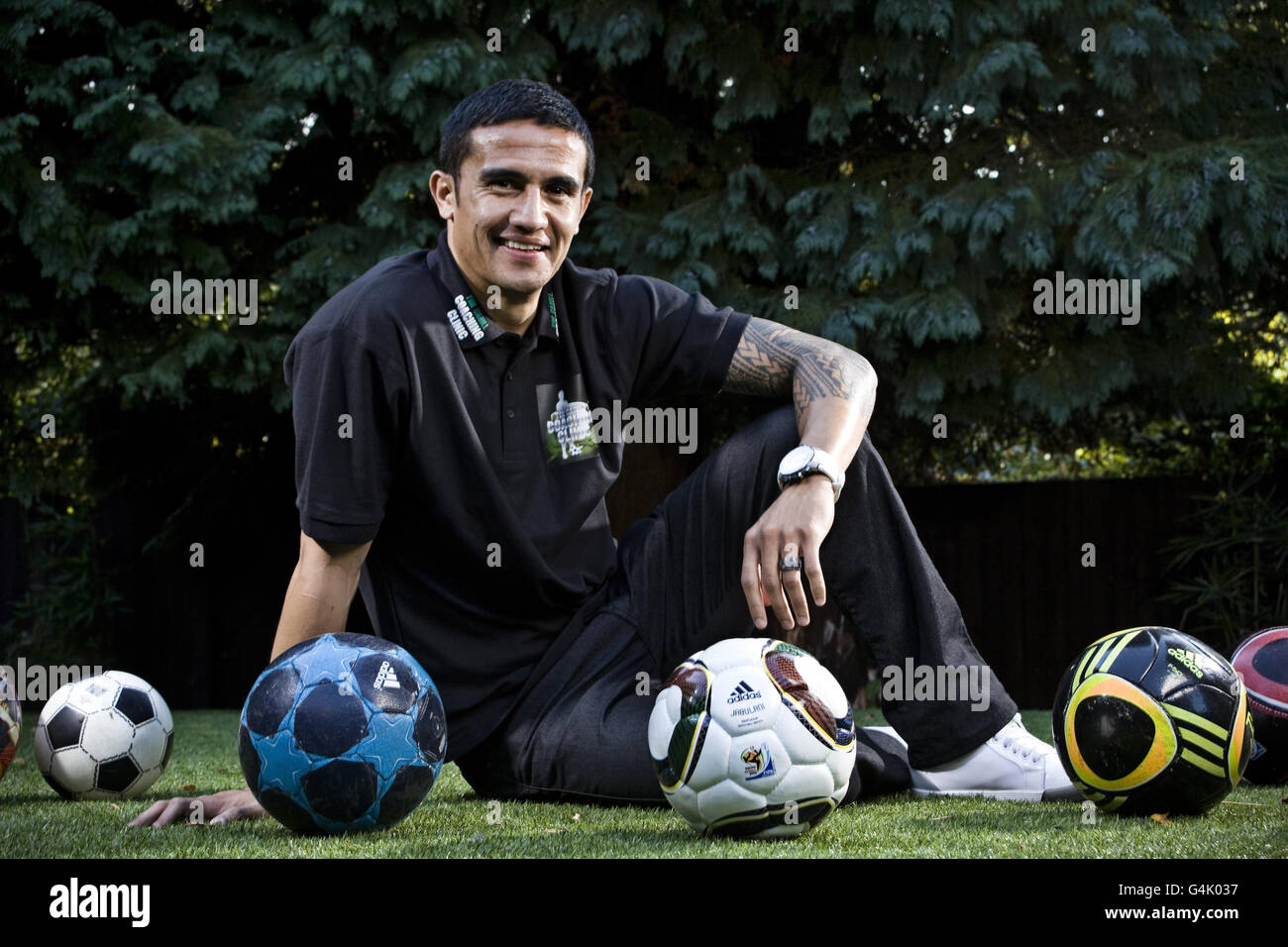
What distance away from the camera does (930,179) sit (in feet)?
24.1

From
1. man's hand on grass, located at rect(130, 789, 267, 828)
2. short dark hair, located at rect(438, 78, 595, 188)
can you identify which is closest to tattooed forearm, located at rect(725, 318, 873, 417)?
short dark hair, located at rect(438, 78, 595, 188)

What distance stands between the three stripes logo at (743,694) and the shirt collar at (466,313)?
1.28 metres

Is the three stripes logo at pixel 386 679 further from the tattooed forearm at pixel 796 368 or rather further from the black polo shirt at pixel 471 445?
the tattooed forearm at pixel 796 368

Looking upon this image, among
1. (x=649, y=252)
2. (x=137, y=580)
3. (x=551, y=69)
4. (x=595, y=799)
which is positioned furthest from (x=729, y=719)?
(x=137, y=580)

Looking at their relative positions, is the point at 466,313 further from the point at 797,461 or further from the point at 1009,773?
the point at 1009,773

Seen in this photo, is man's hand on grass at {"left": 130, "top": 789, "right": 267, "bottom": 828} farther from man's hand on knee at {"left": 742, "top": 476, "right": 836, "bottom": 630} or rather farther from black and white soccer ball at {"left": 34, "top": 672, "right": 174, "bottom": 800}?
man's hand on knee at {"left": 742, "top": 476, "right": 836, "bottom": 630}

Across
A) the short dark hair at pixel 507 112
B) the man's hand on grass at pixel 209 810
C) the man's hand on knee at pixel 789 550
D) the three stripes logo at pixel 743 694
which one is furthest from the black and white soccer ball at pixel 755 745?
the short dark hair at pixel 507 112

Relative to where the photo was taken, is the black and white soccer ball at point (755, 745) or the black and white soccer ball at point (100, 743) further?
the black and white soccer ball at point (100, 743)

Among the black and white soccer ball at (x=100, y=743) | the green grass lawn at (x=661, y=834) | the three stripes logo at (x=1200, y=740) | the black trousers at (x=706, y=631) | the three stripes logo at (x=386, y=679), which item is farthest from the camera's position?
the black and white soccer ball at (x=100, y=743)

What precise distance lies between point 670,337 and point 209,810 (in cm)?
184

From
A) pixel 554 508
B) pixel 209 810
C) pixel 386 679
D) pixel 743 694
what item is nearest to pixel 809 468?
pixel 743 694

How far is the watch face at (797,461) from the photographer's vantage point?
3.18 meters

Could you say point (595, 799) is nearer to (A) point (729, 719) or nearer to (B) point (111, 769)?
(A) point (729, 719)
